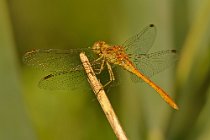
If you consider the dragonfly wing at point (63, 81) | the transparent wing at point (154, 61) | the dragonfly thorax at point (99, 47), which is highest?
the dragonfly thorax at point (99, 47)

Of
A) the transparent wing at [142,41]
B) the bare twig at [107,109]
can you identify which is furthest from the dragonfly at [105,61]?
the bare twig at [107,109]

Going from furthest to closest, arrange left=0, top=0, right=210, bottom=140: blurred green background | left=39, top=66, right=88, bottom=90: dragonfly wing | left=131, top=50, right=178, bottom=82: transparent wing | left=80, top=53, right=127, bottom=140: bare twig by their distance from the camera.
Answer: left=131, top=50, right=178, bottom=82: transparent wing
left=39, top=66, right=88, bottom=90: dragonfly wing
left=0, top=0, right=210, bottom=140: blurred green background
left=80, top=53, right=127, bottom=140: bare twig

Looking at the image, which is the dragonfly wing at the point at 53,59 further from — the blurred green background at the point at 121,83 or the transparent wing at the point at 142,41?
the transparent wing at the point at 142,41

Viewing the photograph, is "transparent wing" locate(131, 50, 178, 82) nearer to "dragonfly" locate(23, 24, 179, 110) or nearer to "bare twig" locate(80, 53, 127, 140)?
"dragonfly" locate(23, 24, 179, 110)

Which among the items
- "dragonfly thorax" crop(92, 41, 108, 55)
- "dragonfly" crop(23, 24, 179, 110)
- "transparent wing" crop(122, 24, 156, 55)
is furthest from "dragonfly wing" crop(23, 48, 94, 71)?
"transparent wing" crop(122, 24, 156, 55)

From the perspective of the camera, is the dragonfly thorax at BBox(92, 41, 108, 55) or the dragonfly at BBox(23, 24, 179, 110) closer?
the dragonfly at BBox(23, 24, 179, 110)

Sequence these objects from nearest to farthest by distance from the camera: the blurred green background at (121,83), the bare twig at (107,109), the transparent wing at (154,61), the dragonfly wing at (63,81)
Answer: the bare twig at (107,109) → the blurred green background at (121,83) → the dragonfly wing at (63,81) → the transparent wing at (154,61)
